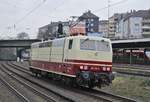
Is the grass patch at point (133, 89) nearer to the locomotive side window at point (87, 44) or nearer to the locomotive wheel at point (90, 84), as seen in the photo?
the locomotive wheel at point (90, 84)

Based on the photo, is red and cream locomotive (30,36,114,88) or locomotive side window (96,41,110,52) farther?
locomotive side window (96,41,110,52)

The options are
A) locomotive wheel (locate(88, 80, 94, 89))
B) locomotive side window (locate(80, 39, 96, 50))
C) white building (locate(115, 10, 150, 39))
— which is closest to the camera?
locomotive wheel (locate(88, 80, 94, 89))

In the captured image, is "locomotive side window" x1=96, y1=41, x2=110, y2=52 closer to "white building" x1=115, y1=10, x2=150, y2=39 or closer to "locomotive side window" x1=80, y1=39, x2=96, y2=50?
"locomotive side window" x1=80, y1=39, x2=96, y2=50

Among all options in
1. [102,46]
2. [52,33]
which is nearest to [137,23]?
[52,33]

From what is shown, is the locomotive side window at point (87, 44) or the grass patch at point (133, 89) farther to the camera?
the locomotive side window at point (87, 44)

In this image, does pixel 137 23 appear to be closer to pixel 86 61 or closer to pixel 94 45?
pixel 94 45

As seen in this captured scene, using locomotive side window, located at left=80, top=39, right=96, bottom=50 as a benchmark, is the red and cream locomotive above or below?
below

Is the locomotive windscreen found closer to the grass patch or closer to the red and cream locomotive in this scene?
the red and cream locomotive

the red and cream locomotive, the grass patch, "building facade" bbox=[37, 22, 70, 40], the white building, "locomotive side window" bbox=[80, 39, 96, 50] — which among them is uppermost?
the white building

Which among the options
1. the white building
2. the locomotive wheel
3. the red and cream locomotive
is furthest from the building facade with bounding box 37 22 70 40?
the white building

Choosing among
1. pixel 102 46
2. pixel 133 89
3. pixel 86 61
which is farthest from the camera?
pixel 133 89

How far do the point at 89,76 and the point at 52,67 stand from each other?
18.3 feet

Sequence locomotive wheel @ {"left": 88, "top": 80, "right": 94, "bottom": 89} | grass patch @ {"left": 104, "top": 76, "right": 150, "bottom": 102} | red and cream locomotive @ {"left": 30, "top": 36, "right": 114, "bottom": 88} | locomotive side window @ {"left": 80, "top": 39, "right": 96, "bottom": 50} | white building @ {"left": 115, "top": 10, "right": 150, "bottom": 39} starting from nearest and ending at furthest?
grass patch @ {"left": 104, "top": 76, "right": 150, "bottom": 102}
red and cream locomotive @ {"left": 30, "top": 36, "right": 114, "bottom": 88}
locomotive wheel @ {"left": 88, "top": 80, "right": 94, "bottom": 89}
locomotive side window @ {"left": 80, "top": 39, "right": 96, "bottom": 50}
white building @ {"left": 115, "top": 10, "right": 150, "bottom": 39}

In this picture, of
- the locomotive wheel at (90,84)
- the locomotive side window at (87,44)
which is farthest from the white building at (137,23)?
the locomotive side window at (87,44)
